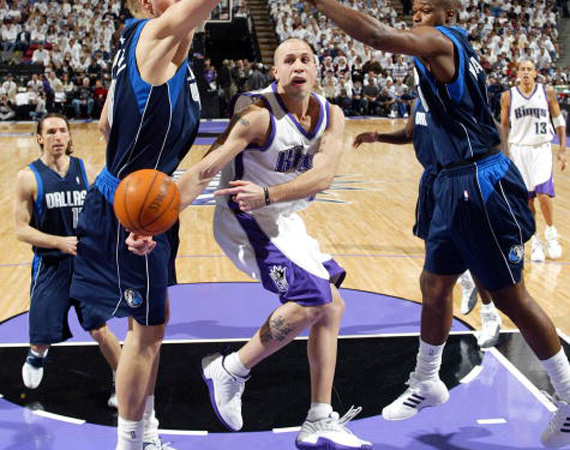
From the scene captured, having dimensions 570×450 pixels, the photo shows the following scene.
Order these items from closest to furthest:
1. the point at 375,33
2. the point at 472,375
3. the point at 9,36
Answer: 1. the point at 375,33
2. the point at 472,375
3. the point at 9,36

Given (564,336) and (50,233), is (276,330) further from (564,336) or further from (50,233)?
(564,336)

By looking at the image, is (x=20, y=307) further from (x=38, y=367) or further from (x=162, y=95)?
(x=162, y=95)

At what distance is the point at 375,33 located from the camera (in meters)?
2.66

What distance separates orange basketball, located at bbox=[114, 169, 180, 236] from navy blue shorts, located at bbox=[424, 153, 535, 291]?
4.23 feet

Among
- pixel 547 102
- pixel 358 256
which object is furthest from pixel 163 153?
pixel 547 102

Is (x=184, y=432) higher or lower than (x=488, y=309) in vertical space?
lower

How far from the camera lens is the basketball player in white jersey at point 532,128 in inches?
261

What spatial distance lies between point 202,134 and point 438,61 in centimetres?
1353

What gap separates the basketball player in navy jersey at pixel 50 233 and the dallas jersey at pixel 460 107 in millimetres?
1801

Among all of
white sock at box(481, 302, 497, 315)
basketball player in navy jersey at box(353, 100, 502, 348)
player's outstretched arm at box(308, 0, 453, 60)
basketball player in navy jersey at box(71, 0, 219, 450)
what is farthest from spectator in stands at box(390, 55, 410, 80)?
basketball player in navy jersey at box(71, 0, 219, 450)

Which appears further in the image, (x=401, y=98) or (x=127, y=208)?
(x=401, y=98)

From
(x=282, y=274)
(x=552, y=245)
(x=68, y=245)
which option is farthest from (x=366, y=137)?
(x=552, y=245)

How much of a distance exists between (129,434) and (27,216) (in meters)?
1.51

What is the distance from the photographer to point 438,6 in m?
3.03
